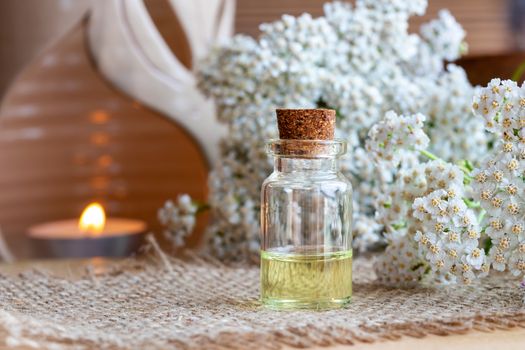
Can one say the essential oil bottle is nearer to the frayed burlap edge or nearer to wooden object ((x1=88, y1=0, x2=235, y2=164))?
the frayed burlap edge

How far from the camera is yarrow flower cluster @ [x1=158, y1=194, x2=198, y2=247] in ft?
4.09

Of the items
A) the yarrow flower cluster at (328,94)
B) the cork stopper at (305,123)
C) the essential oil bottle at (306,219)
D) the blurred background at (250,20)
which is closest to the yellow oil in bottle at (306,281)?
the essential oil bottle at (306,219)

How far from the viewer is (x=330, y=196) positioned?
0.92m

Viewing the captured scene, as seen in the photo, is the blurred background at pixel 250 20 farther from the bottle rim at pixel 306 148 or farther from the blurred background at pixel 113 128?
the bottle rim at pixel 306 148

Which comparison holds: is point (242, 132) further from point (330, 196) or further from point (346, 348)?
point (346, 348)

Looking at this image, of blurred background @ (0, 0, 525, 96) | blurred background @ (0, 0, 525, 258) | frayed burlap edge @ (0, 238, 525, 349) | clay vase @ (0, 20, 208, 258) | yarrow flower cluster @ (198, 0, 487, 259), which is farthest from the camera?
clay vase @ (0, 20, 208, 258)

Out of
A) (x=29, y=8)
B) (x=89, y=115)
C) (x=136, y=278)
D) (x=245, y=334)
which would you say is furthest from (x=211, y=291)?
(x=89, y=115)

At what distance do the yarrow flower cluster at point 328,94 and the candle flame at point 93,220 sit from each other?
25cm

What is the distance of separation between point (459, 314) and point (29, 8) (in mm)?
863

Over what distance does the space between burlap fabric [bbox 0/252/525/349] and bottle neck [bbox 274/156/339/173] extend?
5.5 inches

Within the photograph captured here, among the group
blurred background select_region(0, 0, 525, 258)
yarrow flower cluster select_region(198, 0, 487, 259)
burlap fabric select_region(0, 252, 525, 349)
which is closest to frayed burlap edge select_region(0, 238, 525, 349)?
burlap fabric select_region(0, 252, 525, 349)

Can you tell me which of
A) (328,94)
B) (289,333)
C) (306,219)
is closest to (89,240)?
(328,94)

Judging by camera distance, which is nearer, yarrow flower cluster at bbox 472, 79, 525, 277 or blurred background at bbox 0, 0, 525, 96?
yarrow flower cluster at bbox 472, 79, 525, 277

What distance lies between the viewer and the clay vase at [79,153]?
1.81 metres
